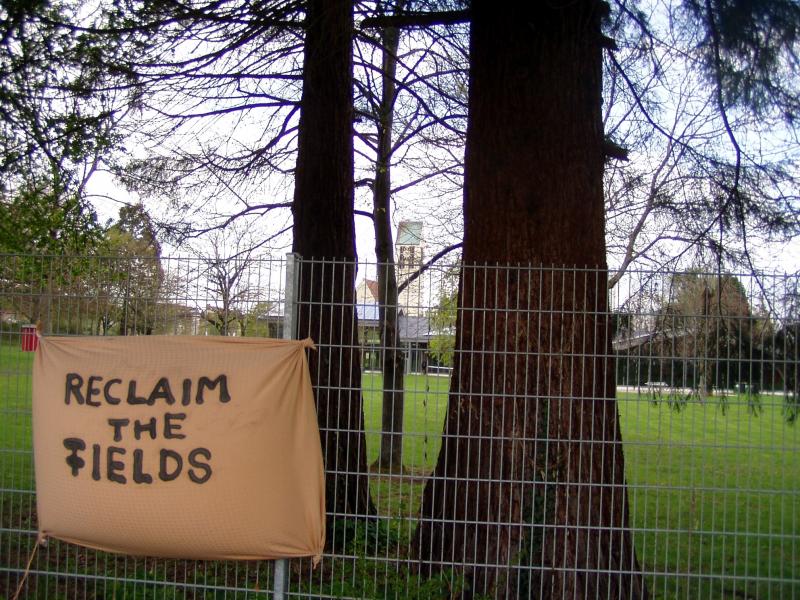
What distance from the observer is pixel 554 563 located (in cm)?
516

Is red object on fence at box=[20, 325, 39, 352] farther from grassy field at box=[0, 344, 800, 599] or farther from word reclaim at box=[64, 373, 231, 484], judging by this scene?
word reclaim at box=[64, 373, 231, 484]

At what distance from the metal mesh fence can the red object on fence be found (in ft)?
0.23

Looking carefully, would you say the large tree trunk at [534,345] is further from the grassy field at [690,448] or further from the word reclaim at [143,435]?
the word reclaim at [143,435]

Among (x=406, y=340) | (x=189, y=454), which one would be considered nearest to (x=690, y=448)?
(x=406, y=340)

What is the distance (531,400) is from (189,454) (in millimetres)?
2245

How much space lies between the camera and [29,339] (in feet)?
18.3

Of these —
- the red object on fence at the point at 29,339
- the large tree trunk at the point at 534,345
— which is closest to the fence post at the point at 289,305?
the large tree trunk at the point at 534,345

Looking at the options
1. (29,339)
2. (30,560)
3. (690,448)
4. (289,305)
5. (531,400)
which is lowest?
(30,560)

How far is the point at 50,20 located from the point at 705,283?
6562mm

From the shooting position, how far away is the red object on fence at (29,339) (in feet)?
18.2

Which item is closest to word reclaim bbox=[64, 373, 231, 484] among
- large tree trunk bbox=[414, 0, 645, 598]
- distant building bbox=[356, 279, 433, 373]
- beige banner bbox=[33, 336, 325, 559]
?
beige banner bbox=[33, 336, 325, 559]

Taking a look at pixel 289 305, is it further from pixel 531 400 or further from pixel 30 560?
pixel 30 560

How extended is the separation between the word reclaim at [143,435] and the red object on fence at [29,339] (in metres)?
0.63

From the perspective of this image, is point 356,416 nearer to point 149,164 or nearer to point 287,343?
point 287,343
